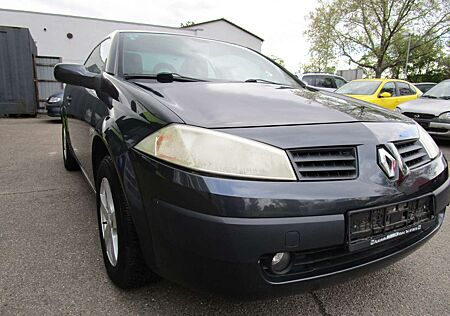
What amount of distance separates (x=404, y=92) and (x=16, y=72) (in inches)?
447

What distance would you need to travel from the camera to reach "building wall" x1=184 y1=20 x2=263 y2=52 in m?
21.0

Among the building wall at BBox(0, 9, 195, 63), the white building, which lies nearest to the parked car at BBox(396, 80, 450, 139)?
the white building

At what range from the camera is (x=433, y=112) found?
255 inches

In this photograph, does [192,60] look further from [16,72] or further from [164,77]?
[16,72]

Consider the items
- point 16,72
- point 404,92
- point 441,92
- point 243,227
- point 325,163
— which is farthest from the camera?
point 16,72

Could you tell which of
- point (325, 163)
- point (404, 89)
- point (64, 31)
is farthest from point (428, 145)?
point (64, 31)

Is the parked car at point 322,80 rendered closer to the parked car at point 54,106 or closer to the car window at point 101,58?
the parked car at point 54,106

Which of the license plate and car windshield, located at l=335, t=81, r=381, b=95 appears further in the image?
car windshield, located at l=335, t=81, r=381, b=95

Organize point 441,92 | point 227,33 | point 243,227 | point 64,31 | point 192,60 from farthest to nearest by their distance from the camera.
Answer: point 227,33 < point 64,31 < point 441,92 < point 192,60 < point 243,227

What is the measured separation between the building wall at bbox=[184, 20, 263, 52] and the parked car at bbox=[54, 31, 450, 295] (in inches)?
785

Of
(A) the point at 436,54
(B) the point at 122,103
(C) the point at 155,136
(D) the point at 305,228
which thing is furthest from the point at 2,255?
(A) the point at 436,54

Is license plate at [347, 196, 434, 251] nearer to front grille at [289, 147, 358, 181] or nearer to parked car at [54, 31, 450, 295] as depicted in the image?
parked car at [54, 31, 450, 295]

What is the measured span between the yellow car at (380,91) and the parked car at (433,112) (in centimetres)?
97

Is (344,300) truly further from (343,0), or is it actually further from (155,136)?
(343,0)
